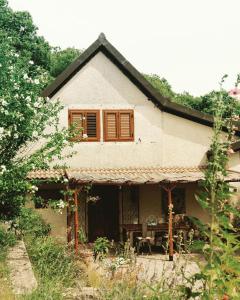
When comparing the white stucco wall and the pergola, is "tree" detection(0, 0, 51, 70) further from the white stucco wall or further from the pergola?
the pergola

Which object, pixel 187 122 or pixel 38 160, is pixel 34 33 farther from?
pixel 38 160

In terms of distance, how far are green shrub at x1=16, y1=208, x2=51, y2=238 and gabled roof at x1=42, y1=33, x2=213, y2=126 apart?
5.17 metres

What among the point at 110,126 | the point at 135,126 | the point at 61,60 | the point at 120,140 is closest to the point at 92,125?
the point at 110,126

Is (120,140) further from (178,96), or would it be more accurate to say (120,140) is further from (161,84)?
(178,96)

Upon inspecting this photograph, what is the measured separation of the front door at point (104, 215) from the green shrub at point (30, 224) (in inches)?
93.8

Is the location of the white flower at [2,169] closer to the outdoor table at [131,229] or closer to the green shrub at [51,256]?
the green shrub at [51,256]

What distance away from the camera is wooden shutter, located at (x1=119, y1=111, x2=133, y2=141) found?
1860 cm

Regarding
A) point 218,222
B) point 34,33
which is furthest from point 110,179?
point 34,33

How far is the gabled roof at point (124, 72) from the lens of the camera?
17922 millimetres

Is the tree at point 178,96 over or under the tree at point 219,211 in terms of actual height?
over

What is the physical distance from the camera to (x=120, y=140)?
18578 millimetres

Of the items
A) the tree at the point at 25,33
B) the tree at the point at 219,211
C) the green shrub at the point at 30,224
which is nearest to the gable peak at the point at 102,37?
the green shrub at the point at 30,224

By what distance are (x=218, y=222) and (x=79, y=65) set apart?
14857 mm

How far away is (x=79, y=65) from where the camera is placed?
18.1 metres
